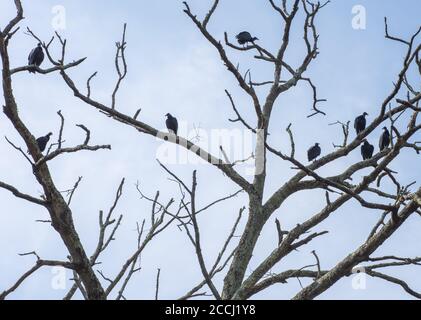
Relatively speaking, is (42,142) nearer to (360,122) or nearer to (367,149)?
(367,149)

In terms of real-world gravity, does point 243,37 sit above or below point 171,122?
above

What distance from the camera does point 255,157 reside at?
Result: 6988mm

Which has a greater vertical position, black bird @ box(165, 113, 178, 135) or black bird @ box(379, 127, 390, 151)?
black bird @ box(165, 113, 178, 135)

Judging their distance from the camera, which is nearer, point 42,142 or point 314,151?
point 42,142

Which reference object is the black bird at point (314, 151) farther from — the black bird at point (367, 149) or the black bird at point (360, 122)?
Answer: the black bird at point (367, 149)

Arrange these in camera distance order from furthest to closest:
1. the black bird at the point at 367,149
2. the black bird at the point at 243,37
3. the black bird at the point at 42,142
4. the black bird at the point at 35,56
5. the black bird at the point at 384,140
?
the black bird at the point at 42,142
the black bird at the point at 367,149
the black bird at the point at 384,140
the black bird at the point at 35,56
the black bird at the point at 243,37

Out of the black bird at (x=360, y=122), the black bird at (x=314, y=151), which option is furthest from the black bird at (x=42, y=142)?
→ the black bird at (x=360, y=122)

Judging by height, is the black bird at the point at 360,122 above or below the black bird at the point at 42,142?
above

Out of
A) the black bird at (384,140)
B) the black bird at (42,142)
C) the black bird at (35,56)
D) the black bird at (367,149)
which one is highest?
the black bird at (35,56)

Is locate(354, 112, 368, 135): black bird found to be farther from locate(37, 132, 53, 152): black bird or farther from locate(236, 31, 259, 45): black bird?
locate(37, 132, 53, 152): black bird

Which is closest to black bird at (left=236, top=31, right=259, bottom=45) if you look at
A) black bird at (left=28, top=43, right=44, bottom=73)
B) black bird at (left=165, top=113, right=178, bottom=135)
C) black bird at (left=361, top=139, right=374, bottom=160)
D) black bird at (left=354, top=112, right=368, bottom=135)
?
black bird at (left=165, top=113, right=178, bottom=135)

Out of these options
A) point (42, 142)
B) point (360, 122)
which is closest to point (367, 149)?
point (360, 122)

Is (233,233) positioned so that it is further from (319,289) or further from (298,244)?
(319,289)

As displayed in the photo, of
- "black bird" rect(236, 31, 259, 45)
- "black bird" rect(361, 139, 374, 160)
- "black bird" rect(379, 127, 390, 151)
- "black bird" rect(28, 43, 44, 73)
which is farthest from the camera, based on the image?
"black bird" rect(361, 139, 374, 160)
